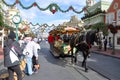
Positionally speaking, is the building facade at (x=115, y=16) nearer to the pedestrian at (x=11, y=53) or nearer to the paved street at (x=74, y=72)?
the paved street at (x=74, y=72)

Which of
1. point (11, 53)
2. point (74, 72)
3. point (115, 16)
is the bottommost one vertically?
point (74, 72)

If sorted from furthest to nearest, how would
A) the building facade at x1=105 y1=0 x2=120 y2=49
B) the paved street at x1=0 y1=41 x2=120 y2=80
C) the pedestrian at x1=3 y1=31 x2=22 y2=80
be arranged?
the building facade at x1=105 y1=0 x2=120 y2=49
the paved street at x1=0 y1=41 x2=120 y2=80
the pedestrian at x1=3 y1=31 x2=22 y2=80

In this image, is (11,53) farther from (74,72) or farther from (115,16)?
(115,16)

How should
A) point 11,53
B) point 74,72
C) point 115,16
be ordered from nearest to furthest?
point 11,53
point 74,72
point 115,16

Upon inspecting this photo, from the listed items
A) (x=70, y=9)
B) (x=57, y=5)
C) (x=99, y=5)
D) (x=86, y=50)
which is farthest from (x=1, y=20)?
(x=99, y=5)

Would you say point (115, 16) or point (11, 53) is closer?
point (11, 53)

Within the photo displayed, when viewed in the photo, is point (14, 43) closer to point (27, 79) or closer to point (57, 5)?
point (27, 79)

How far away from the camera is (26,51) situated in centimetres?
1191

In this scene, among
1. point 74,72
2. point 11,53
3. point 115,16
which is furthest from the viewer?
point 115,16

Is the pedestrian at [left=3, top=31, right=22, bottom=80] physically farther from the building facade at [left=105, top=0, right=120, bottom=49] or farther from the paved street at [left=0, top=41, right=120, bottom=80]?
the building facade at [left=105, top=0, right=120, bottom=49]

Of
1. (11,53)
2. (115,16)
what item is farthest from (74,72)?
(115,16)

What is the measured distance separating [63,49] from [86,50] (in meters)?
5.40

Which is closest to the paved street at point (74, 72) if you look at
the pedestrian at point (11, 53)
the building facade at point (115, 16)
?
the pedestrian at point (11, 53)

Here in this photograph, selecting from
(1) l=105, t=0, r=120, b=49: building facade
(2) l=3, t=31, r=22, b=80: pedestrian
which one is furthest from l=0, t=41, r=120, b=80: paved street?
(1) l=105, t=0, r=120, b=49: building facade
